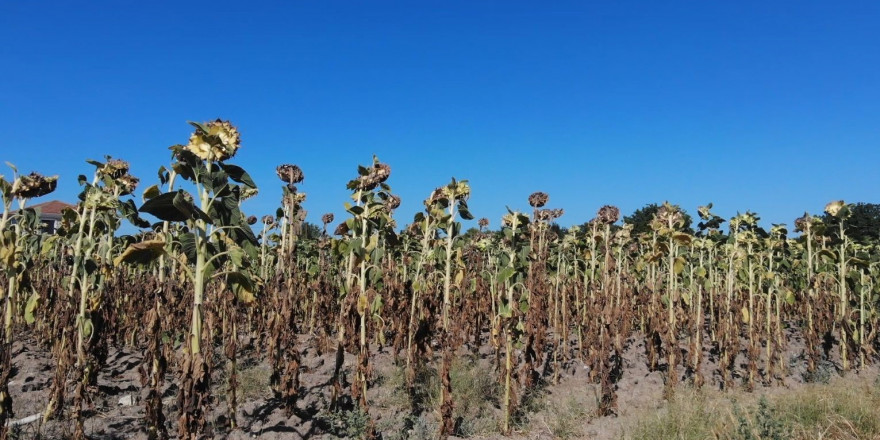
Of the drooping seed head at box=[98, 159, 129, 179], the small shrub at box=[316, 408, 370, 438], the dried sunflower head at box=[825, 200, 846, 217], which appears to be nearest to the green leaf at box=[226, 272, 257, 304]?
the small shrub at box=[316, 408, 370, 438]

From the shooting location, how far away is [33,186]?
167 inches

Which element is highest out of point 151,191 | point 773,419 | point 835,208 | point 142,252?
point 835,208

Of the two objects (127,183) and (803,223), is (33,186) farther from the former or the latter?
(803,223)

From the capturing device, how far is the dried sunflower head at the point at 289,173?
5273 millimetres

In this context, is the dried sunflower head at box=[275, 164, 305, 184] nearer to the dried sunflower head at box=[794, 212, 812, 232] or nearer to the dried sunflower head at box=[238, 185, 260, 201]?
Answer: the dried sunflower head at box=[238, 185, 260, 201]

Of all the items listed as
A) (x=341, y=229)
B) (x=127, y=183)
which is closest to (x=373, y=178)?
(x=341, y=229)

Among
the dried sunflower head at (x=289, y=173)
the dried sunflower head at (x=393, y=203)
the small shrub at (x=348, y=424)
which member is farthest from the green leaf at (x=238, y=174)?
the dried sunflower head at (x=393, y=203)

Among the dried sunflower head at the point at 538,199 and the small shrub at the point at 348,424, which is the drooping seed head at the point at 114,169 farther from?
the dried sunflower head at the point at 538,199

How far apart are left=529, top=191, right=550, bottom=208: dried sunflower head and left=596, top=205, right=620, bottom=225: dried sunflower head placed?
4.24ft

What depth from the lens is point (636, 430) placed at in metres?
5.25

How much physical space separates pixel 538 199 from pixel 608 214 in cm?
141

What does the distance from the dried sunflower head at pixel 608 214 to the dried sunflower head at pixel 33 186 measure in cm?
610

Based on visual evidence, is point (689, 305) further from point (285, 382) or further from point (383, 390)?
point (285, 382)

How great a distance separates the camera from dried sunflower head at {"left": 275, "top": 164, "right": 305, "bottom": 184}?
A: 5.27m
